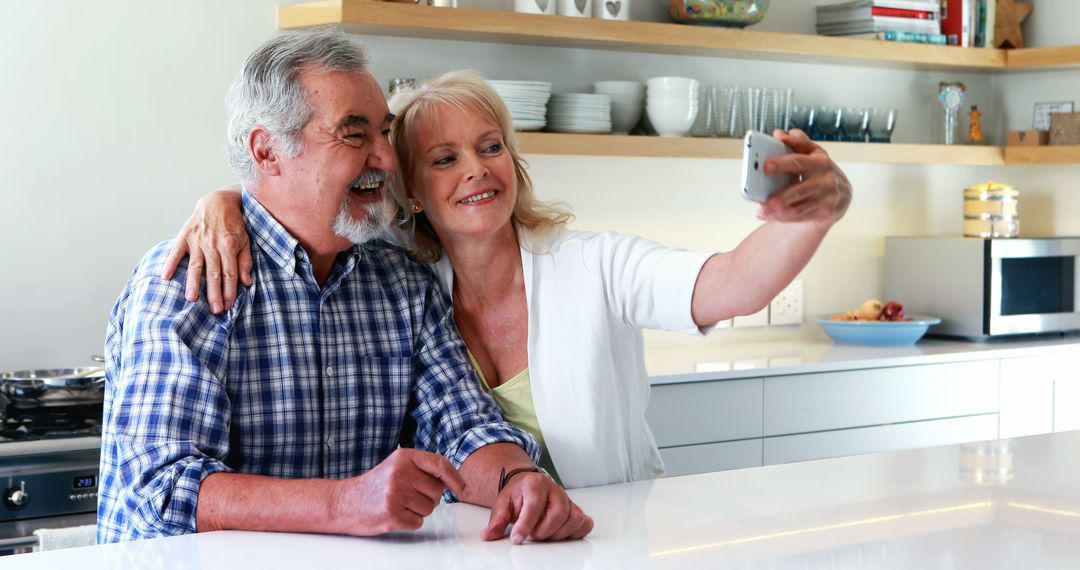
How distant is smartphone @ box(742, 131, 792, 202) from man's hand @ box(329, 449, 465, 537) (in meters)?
0.49

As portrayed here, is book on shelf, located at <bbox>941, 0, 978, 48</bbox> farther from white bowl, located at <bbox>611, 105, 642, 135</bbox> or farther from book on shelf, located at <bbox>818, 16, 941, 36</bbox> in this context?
white bowl, located at <bbox>611, 105, 642, 135</bbox>

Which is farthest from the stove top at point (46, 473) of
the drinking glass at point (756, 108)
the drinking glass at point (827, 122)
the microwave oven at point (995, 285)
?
the microwave oven at point (995, 285)

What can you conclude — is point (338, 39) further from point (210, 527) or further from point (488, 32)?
point (488, 32)

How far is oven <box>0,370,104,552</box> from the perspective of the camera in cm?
243

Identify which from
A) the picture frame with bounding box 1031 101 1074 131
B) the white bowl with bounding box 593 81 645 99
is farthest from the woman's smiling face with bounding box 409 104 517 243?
the picture frame with bounding box 1031 101 1074 131

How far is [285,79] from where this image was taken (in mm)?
1815

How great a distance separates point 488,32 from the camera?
3.21 metres

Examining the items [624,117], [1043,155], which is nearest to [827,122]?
[624,117]

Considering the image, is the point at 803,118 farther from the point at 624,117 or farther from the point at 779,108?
the point at 624,117

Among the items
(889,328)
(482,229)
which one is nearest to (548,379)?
(482,229)

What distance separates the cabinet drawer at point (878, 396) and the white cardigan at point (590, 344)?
133 centimetres

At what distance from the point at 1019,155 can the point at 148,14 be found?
9.38 ft

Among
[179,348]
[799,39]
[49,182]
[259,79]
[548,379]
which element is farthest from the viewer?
[799,39]

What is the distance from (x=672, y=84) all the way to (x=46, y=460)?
195 cm
